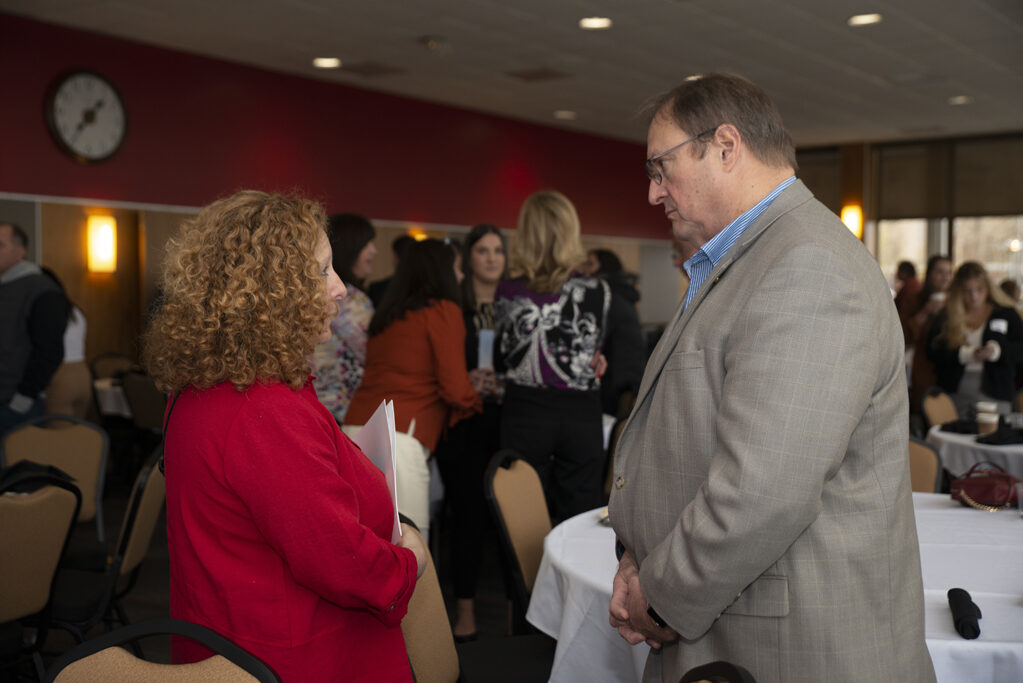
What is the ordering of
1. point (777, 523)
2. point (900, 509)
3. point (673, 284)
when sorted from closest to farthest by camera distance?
point (777, 523), point (900, 509), point (673, 284)

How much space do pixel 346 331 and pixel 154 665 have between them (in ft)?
8.16

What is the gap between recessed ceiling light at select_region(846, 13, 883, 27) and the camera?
6.71 meters

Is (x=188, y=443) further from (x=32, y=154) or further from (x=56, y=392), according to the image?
(x=32, y=154)

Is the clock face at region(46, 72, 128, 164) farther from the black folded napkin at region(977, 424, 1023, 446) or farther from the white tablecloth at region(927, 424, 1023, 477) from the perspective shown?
the black folded napkin at region(977, 424, 1023, 446)


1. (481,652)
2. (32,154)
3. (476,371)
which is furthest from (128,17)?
(481,652)

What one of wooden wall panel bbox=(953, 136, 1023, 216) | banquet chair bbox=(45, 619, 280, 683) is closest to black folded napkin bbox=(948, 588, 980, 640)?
banquet chair bbox=(45, 619, 280, 683)

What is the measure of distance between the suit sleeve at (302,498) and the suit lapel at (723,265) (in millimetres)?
494

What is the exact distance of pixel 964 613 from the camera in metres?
1.87

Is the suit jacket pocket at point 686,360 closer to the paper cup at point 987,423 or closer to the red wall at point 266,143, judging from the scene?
the paper cup at point 987,423

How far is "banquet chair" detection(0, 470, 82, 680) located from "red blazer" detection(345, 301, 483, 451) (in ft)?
3.91

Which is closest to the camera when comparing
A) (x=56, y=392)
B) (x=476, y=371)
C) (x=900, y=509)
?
(x=900, y=509)

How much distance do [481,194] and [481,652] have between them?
329 inches

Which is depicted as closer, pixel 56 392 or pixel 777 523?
pixel 777 523

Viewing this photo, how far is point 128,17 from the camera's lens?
665 centimetres
